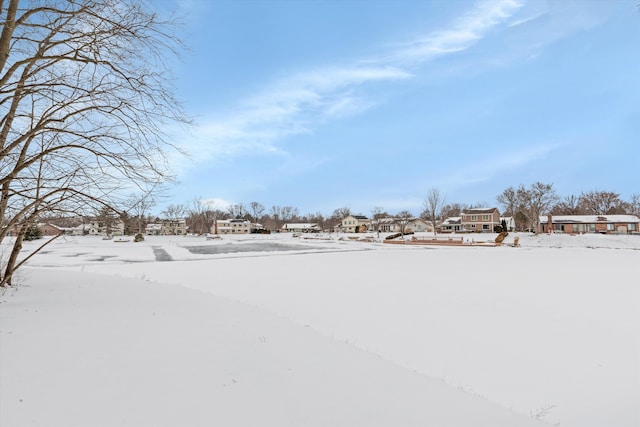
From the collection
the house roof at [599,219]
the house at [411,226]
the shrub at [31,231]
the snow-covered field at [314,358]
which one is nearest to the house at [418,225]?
the house at [411,226]

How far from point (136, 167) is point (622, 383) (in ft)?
28.2

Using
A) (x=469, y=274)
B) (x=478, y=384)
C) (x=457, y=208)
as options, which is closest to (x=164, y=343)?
(x=478, y=384)

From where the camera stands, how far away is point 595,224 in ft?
208

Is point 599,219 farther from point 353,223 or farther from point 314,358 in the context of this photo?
point 314,358

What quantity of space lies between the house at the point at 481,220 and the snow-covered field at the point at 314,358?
6713cm

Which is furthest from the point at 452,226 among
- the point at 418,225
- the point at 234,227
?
the point at 234,227

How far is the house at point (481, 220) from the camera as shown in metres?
72.6

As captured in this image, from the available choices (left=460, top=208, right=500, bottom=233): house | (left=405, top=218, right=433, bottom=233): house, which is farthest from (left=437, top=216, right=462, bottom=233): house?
(left=405, top=218, right=433, bottom=233): house

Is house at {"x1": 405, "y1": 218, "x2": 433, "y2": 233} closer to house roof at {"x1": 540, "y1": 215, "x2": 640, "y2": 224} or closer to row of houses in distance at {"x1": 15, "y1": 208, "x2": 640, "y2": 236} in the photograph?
row of houses in distance at {"x1": 15, "y1": 208, "x2": 640, "y2": 236}

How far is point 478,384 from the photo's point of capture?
17.9ft

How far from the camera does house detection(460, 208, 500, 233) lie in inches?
2859

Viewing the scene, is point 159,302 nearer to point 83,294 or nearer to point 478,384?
point 83,294

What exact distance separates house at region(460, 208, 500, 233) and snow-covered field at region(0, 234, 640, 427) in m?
67.1

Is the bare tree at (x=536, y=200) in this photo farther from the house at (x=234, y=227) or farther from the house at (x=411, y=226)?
the house at (x=234, y=227)
